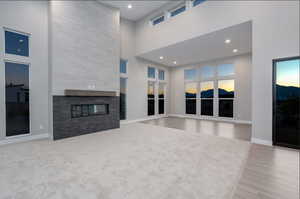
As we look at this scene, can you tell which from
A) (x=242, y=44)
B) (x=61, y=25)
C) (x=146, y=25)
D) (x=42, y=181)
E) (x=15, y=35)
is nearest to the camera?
(x=42, y=181)

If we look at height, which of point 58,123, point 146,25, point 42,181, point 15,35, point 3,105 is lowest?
point 42,181

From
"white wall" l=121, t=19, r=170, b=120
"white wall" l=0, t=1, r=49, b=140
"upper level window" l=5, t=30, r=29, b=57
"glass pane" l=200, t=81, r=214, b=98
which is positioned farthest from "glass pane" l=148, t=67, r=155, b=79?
"upper level window" l=5, t=30, r=29, b=57

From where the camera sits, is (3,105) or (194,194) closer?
(194,194)

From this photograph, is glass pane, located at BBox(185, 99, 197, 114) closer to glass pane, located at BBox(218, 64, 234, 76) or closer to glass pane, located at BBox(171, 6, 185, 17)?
glass pane, located at BBox(218, 64, 234, 76)

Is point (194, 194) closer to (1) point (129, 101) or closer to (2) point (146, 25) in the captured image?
(1) point (129, 101)

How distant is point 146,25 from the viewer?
6.40 metres

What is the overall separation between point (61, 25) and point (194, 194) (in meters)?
5.35

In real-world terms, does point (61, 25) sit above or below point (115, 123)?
above

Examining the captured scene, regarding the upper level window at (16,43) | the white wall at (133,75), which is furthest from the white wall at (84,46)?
the white wall at (133,75)

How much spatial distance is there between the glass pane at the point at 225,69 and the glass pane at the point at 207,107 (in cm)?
154

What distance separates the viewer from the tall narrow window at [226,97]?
6.88m

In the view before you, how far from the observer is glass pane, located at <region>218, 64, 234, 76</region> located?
693cm

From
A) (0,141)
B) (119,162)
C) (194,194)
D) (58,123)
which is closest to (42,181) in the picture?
(119,162)

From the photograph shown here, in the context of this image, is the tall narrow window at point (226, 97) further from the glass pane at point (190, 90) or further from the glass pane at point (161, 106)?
the glass pane at point (161, 106)
